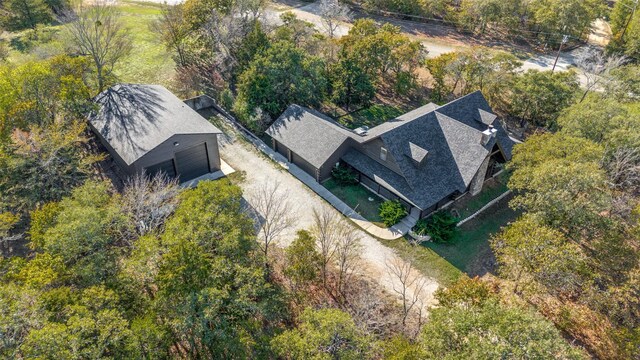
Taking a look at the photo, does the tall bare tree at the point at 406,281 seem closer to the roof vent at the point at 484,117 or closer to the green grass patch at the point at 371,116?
the roof vent at the point at 484,117

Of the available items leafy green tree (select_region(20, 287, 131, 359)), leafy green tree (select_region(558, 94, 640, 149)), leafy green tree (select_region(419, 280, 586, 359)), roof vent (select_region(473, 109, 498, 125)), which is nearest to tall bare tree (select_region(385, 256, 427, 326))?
leafy green tree (select_region(419, 280, 586, 359))

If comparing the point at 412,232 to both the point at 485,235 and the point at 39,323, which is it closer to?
the point at 485,235

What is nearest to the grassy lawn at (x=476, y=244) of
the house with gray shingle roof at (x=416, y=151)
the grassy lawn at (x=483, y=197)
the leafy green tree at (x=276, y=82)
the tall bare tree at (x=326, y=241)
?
the grassy lawn at (x=483, y=197)

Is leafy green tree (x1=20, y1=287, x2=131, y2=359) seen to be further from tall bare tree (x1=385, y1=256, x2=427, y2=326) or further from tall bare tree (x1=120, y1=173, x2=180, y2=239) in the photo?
tall bare tree (x1=385, y1=256, x2=427, y2=326)

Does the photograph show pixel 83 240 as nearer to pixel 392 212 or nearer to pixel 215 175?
pixel 215 175

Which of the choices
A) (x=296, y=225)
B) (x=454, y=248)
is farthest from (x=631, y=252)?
(x=296, y=225)

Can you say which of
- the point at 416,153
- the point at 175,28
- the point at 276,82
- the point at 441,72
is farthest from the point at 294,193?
the point at 175,28
